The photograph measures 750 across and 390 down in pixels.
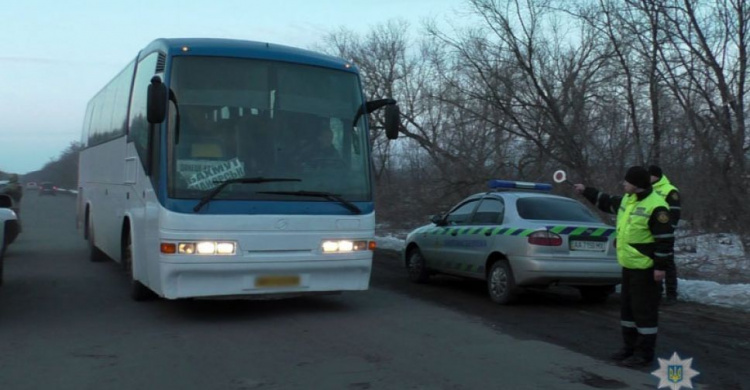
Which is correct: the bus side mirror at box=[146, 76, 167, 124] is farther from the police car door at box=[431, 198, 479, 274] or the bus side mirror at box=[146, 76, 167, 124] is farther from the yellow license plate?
the police car door at box=[431, 198, 479, 274]

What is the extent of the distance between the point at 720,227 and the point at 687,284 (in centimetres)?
398

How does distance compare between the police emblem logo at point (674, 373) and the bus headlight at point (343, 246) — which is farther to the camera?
the bus headlight at point (343, 246)

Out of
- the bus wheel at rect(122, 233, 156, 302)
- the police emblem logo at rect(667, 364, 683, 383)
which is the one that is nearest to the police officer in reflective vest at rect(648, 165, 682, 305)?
the police emblem logo at rect(667, 364, 683, 383)

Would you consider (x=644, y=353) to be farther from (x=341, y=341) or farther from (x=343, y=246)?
(x=343, y=246)

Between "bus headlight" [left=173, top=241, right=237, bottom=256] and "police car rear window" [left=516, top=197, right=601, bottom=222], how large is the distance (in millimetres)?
4072

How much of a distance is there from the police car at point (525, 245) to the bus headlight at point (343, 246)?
2147 millimetres

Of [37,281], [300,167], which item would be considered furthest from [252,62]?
[37,281]

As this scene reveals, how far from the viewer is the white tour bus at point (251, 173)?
7.69m

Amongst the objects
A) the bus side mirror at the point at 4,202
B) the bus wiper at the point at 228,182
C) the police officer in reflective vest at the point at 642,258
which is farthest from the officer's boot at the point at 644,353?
the bus side mirror at the point at 4,202

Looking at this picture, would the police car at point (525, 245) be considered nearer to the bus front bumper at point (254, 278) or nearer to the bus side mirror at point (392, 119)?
the bus side mirror at point (392, 119)

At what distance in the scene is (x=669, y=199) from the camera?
30.4ft

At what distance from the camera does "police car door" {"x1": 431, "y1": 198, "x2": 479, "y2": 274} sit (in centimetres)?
1067

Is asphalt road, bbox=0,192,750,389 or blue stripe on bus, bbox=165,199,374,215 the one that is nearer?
asphalt road, bbox=0,192,750,389

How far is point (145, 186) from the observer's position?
8453mm
